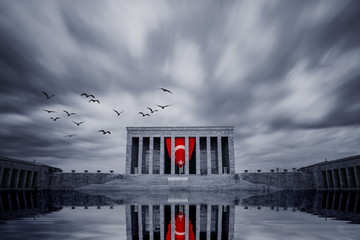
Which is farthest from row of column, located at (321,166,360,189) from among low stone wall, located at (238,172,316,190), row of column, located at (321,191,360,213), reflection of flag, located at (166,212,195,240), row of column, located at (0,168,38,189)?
row of column, located at (0,168,38,189)

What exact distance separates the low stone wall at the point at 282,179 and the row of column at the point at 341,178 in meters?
2.82

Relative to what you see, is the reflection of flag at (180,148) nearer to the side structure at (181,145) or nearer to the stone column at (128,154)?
the side structure at (181,145)

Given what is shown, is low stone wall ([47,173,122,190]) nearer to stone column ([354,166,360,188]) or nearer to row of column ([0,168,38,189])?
row of column ([0,168,38,189])

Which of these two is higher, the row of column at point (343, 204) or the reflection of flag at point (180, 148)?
the reflection of flag at point (180, 148)

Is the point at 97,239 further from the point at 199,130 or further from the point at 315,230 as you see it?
the point at 199,130

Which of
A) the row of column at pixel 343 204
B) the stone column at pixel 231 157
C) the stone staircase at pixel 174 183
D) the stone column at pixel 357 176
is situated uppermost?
the stone column at pixel 231 157

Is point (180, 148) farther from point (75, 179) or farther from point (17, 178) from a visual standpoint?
point (17, 178)

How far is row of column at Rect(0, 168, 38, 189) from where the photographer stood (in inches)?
1403

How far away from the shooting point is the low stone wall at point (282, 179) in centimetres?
4300

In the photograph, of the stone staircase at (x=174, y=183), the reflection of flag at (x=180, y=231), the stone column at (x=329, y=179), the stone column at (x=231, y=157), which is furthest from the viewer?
the stone column at (x=231, y=157)

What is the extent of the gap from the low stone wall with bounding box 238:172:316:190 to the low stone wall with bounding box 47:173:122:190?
22051 millimetres

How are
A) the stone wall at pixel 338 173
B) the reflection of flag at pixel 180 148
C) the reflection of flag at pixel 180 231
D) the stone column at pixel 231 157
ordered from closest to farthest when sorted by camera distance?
the reflection of flag at pixel 180 231, the stone wall at pixel 338 173, the reflection of flag at pixel 180 148, the stone column at pixel 231 157

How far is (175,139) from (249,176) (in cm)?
1838

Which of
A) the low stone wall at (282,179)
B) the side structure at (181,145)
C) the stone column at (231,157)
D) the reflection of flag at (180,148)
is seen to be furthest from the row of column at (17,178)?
the stone column at (231,157)
